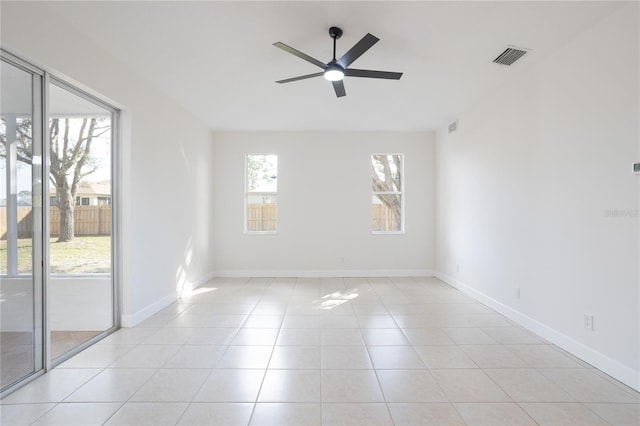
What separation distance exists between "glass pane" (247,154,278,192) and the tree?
3.03 m

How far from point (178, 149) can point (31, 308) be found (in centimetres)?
267

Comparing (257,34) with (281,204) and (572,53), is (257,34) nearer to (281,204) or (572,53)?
(572,53)

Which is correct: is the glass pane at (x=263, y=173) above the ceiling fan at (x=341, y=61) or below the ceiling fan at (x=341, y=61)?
below

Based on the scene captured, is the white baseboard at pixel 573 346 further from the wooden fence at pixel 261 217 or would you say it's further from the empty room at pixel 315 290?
the wooden fence at pixel 261 217

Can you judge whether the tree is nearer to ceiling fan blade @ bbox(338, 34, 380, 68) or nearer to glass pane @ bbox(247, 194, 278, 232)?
ceiling fan blade @ bbox(338, 34, 380, 68)

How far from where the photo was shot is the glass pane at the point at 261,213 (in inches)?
237

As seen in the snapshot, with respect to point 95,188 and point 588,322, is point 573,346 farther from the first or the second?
point 95,188

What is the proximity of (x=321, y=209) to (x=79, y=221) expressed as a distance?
3800mm

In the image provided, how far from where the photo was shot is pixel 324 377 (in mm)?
2312

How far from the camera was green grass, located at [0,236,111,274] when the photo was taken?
224 cm

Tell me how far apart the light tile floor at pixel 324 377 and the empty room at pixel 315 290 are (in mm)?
20

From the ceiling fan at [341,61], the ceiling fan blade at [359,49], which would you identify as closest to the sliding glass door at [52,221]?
the ceiling fan at [341,61]

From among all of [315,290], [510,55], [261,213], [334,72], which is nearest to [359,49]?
[334,72]

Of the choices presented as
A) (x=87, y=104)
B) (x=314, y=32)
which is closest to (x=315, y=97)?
(x=314, y=32)
